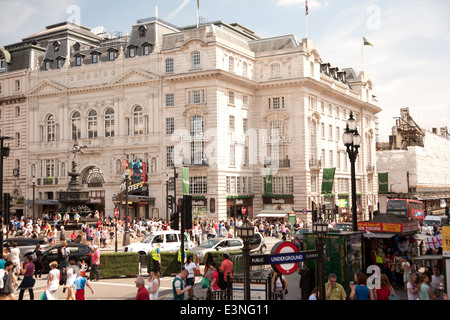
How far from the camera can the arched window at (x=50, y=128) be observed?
65.8 meters

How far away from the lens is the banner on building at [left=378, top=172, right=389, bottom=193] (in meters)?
84.1

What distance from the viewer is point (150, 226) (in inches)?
1839

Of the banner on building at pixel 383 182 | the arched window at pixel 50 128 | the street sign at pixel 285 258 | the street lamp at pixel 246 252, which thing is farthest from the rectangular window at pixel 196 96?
the street sign at pixel 285 258

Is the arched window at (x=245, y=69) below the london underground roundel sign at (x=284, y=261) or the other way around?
the other way around

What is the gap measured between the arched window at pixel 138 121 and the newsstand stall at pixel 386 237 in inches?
1591

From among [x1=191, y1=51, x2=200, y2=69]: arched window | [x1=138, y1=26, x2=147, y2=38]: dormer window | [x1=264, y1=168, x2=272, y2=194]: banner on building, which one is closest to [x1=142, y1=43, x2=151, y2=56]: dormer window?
[x1=138, y1=26, x2=147, y2=38]: dormer window

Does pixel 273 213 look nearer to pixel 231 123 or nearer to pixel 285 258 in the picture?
pixel 231 123

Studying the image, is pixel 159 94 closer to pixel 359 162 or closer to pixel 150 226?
pixel 150 226

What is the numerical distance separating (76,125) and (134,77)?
390 inches

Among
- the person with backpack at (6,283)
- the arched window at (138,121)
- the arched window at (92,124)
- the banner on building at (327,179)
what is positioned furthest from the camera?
the arched window at (92,124)

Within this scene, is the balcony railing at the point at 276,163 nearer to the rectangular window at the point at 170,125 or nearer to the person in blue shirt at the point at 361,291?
the rectangular window at the point at 170,125

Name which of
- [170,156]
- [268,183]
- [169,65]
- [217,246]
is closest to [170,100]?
[169,65]

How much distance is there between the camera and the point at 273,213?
5678 centimetres
